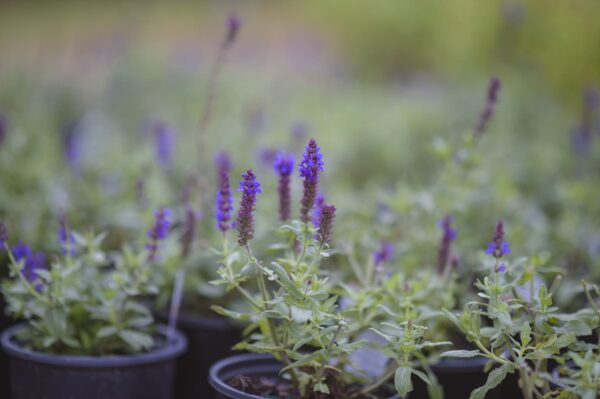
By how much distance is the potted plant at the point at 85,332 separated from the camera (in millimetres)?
1955

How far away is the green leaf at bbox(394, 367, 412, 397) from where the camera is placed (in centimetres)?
161

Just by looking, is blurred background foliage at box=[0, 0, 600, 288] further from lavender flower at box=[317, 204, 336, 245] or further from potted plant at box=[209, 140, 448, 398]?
lavender flower at box=[317, 204, 336, 245]

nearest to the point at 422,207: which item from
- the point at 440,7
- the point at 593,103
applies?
the point at 593,103

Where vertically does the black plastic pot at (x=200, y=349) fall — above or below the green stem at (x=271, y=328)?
below

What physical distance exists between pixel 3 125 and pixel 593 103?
11.3ft

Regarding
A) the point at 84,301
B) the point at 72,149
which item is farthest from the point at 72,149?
the point at 84,301

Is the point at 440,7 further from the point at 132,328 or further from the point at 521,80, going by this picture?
the point at 132,328

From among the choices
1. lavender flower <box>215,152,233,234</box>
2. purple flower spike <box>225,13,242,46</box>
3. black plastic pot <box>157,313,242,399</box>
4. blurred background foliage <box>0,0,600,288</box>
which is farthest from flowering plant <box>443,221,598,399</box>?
purple flower spike <box>225,13,242,46</box>

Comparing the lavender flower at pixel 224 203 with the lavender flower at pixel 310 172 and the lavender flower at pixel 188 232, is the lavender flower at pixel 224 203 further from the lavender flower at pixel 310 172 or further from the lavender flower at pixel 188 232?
the lavender flower at pixel 188 232

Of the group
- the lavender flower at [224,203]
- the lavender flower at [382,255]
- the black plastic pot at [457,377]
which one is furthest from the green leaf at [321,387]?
the black plastic pot at [457,377]

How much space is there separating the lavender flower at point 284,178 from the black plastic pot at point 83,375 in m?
0.61

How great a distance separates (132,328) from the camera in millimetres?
2230

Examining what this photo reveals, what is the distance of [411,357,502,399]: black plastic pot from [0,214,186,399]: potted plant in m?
0.87

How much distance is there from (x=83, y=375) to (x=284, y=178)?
2.76ft
